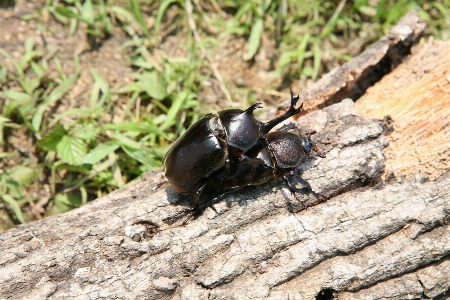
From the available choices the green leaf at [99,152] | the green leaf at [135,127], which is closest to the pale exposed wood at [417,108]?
the green leaf at [135,127]

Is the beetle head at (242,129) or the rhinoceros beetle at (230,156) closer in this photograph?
the rhinoceros beetle at (230,156)

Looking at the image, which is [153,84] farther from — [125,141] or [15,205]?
[15,205]

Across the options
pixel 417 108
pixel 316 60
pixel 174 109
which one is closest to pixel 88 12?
pixel 174 109

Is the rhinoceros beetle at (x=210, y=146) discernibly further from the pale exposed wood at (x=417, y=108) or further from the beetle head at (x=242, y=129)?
the pale exposed wood at (x=417, y=108)

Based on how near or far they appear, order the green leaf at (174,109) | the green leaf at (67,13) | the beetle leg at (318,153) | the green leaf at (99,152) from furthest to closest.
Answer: the green leaf at (67,13)
the green leaf at (174,109)
the green leaf at (99,152)
the beetle leg at (318,153)

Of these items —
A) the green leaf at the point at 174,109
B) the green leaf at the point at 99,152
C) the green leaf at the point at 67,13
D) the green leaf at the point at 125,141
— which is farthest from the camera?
the green leaf at the point at 67,13

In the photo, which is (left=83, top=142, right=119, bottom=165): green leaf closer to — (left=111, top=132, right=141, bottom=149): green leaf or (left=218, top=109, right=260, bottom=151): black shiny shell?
(left=111, top=132, right=141, bottom=149): green leaf

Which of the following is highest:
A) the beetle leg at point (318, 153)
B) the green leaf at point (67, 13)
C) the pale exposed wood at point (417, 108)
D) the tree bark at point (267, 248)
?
the green leaf at point (67, 13)

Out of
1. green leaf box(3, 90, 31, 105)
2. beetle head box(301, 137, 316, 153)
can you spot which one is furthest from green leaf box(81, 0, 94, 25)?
beetle head box(301, 137, 316, 153)
